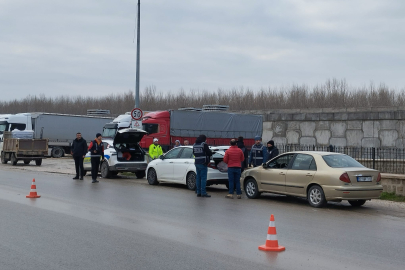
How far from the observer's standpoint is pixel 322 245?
28.6ft

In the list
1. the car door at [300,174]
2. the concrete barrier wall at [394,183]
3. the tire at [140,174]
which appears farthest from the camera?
the tire at [140,174]

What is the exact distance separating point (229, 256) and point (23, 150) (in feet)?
89.7

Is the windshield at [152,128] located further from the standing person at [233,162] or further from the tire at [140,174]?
the standing person at [233,162]

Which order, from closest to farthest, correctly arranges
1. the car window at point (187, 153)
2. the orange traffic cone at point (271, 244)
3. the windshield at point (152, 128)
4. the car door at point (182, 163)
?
the orange traffic cone at point (271, 244) < the car door at point (182, 163) < the car window at point (187, 153) < the windshield at point (152, 128)

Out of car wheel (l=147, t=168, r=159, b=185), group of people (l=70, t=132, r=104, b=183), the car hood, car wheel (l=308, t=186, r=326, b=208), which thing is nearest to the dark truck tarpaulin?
the car hood

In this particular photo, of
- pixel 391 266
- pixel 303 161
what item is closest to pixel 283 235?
pixel 391 266

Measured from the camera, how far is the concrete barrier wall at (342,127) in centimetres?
3189

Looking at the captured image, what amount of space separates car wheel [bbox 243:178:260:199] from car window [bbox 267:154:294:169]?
73 centimetres

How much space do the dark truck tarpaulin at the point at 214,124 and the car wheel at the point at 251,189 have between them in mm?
16311

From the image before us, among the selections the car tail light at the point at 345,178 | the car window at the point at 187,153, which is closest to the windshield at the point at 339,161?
the car tail light at the point at 345,178

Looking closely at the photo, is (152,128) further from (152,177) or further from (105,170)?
(152,177)

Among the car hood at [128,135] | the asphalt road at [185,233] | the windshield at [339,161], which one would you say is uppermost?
the car hood at [128,135]

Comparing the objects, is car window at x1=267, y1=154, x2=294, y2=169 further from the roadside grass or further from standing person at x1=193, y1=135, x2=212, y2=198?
the roadside grass

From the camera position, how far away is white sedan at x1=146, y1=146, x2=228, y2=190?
694 inches
